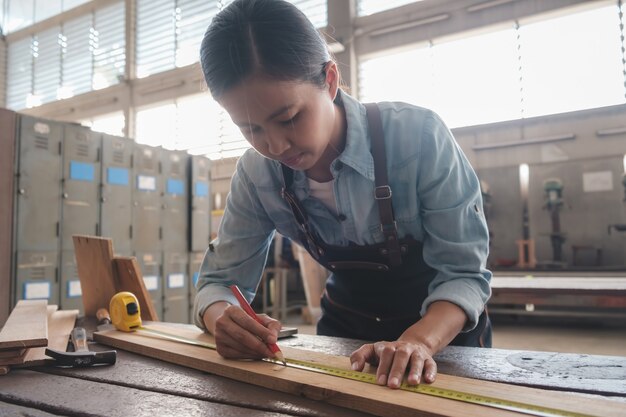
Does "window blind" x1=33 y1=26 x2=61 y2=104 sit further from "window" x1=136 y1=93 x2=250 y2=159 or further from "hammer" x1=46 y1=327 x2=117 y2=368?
"hammer" x1=46 y1=327 x2=117 y2=368

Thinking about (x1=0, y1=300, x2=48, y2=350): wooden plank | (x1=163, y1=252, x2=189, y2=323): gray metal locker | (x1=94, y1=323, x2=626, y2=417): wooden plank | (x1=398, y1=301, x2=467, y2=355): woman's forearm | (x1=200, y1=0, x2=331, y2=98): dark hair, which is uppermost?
(x1=200, y1=0, x2=331, y2=98): dark hair

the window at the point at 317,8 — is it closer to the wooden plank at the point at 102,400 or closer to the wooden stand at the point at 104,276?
the wooden stand at the point at 104,276

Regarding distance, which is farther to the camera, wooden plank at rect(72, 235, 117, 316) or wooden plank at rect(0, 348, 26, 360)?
wooden plank at rect(72, 235, 117, 316)

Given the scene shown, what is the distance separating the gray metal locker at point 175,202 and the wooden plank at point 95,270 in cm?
349

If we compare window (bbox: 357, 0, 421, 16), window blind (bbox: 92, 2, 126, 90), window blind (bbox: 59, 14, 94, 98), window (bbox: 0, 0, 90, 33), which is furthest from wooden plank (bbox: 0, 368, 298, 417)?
window (bbox: 0, 0, 90, 33)

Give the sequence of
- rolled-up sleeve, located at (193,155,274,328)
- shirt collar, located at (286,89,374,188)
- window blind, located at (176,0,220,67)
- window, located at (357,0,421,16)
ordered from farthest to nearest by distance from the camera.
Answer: window blind, located at (176,0,220,67), window, located at (357,0,421,16), rolled-up sleeve, located at (193,155,274,328), shirt collar, located at (286,89,374,188)

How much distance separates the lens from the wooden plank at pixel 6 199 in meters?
3.77

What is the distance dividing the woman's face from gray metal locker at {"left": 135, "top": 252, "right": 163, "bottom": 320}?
4.20 metres

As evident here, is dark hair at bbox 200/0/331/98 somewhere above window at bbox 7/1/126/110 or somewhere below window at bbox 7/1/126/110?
below

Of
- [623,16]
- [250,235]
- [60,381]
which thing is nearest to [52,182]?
[250,235]

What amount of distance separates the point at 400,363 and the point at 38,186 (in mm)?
4033

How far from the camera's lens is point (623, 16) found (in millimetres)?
5051

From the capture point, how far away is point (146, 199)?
4945 mm

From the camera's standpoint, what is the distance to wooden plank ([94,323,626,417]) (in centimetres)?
68
